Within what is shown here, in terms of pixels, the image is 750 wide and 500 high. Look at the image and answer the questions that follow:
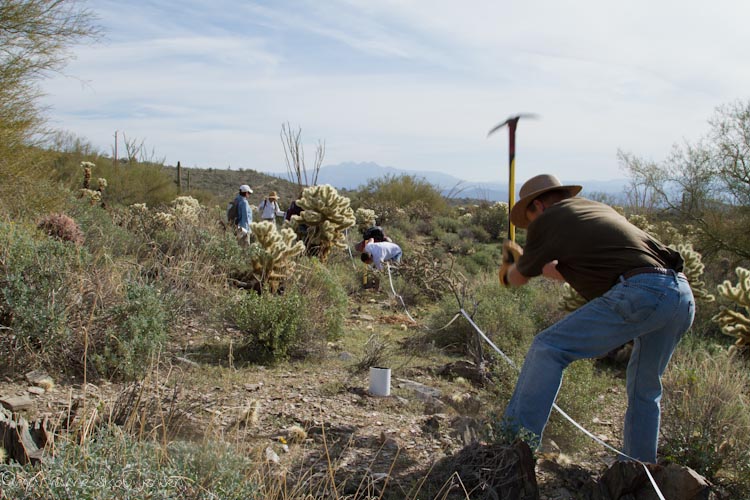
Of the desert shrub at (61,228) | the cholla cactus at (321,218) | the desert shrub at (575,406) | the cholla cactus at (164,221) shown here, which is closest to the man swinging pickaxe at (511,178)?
the desert shrub at (575,406)

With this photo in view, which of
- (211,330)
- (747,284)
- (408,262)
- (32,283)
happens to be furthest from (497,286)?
(32,283)

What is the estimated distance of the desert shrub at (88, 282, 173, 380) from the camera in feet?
17.1

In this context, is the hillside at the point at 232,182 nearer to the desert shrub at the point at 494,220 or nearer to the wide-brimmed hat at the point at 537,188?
the desert shrub at the point at 494,220

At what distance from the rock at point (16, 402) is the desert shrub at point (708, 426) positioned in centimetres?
410

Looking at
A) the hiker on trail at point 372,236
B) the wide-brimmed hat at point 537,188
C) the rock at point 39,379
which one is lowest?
the rock at point 39,379

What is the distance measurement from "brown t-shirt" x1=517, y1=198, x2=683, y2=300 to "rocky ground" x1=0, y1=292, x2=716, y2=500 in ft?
3.56

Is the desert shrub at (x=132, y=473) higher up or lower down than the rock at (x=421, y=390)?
higher up

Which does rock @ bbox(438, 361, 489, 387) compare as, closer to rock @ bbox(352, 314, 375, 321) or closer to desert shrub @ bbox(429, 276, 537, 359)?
desert shrub @ bbox(429, 276, 537, 359)

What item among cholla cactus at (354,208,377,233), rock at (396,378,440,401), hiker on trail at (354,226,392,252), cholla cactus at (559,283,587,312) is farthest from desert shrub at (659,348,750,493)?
cholla cactus at (354,208,377,233)

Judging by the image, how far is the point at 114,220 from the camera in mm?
10766

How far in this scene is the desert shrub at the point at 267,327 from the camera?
6402 millimetres

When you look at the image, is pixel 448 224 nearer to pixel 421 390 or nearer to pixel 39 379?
pixel 421 390

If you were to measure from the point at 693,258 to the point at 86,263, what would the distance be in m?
→ 7.00

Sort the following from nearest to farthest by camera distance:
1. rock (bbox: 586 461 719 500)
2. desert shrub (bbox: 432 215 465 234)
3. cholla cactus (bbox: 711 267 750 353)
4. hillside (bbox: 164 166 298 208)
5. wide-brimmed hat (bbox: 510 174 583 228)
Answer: rock (bbox: 586 461 719 500) → wide-brimmed hat (bbox: 510 174 583 228) → cholla cactus (bbox: 711 267 750 353) → desert shrub (bbox: 432 215 465 234) → hillside (bbox: 164 166 298 208)
